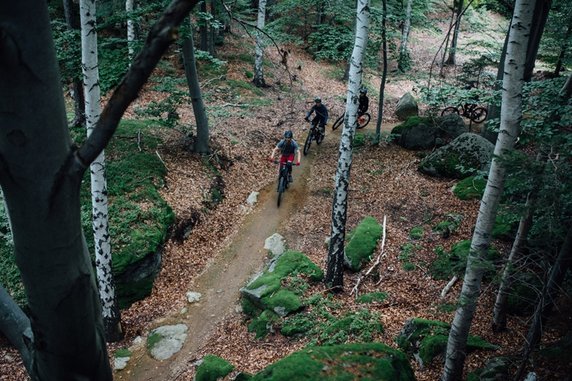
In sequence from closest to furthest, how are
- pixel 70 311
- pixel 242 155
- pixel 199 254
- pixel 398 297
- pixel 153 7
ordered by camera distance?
1. pixel 70 311
2. pixel 153 7
3. pixel 398 297
4. pixel 199 254
5. pixel 242 155

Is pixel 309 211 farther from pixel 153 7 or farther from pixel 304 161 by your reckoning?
pixel 153 7

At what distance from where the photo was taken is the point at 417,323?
7316 mm

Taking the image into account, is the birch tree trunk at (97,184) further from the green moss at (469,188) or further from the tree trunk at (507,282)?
the green moss at (469,188)

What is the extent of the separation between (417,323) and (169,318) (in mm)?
5578

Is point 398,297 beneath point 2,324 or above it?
beneath

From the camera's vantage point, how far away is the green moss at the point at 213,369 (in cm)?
719

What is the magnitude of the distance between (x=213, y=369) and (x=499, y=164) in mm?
5785

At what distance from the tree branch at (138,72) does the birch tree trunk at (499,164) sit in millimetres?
4116

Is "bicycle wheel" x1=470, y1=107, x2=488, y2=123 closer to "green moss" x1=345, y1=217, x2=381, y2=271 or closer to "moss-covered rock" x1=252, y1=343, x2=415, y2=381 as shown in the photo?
"green moss" x1=345, y1=217, x2=381, y2=271

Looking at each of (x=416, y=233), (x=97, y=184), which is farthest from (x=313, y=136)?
(x=97, y=184)

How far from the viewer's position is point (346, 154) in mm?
8172

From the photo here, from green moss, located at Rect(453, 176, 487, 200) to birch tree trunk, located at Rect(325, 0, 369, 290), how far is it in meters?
5.99

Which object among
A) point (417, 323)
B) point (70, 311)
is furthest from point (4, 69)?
point (417, 323)


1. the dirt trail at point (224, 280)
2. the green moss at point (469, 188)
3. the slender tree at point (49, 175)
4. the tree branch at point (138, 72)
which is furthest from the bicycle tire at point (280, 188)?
the tree branch at point (138, 72)
